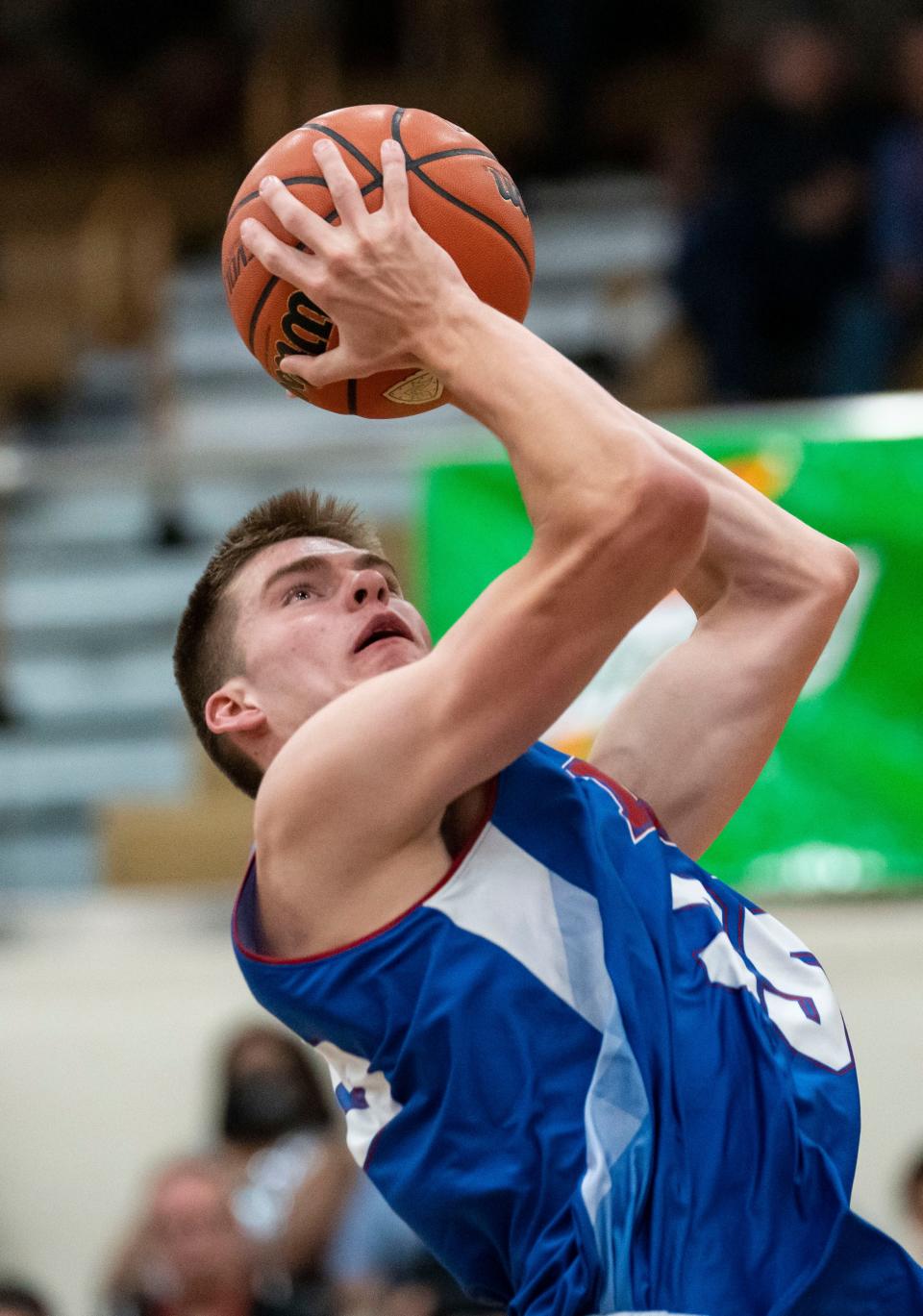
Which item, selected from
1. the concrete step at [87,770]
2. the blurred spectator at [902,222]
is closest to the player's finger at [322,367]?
the concrete step at [87,770]

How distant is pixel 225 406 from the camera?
10.6 m

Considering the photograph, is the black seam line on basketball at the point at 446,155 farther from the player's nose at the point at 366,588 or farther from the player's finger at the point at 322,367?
the player's nose at the point at 366,588

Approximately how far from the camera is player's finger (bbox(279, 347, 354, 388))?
8.78 ft

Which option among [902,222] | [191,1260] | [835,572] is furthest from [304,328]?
[902,222]

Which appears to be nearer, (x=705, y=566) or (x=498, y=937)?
(x=498, y=937)

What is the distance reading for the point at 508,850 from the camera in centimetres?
262

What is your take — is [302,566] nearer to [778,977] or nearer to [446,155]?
[446,155]

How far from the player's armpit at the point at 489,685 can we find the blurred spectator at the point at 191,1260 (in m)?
3.72

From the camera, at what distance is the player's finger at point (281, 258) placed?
2639mm

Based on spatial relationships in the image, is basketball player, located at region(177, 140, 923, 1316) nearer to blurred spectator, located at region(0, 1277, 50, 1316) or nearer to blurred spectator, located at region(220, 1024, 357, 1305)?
blurred spectator, located at region(0, 1277, 50, 1316)

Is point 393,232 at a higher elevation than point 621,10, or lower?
higher

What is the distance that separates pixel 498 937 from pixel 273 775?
363 mm

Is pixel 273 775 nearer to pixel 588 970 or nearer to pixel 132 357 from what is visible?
pixel 588 970

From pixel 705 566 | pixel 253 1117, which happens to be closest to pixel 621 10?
pixel 253 1117
